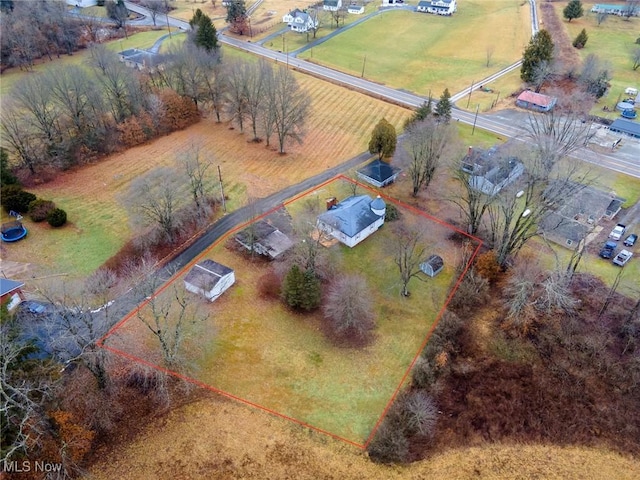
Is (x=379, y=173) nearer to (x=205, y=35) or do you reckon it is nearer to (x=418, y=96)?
(x=418, y=96)

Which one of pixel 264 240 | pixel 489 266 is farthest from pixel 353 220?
pixel 489 266

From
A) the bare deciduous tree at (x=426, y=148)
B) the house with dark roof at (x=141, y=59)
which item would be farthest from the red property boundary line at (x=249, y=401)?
the house with dark roof at (x=141, y=59)

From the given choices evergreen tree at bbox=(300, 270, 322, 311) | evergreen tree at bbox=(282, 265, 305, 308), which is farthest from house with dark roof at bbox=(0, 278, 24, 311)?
evergreen tree at bbox=(300, 270, 322, 311)

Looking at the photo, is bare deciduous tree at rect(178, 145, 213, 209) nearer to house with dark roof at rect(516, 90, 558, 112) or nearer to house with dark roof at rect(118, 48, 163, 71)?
house with dark roof at rect(118, 48, 163, 71)

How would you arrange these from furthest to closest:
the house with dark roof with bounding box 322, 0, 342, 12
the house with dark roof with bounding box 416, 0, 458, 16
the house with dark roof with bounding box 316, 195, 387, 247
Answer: the house with dark roof with bounding box 416, 0, 458, 16 → the house with dark roof with bounding box 322, 0, 342, 12 → the house with dark roof with bounding box 316, 195, 387, 247

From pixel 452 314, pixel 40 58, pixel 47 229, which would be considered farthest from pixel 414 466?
pixel 40 58

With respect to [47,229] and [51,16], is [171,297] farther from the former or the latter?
[51,16]

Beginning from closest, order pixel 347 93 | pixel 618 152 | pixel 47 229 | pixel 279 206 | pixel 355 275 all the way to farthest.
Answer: pixel 355 275
pixel 47 229
pixel 279 206
pixel 618 152
pixel 347 93
